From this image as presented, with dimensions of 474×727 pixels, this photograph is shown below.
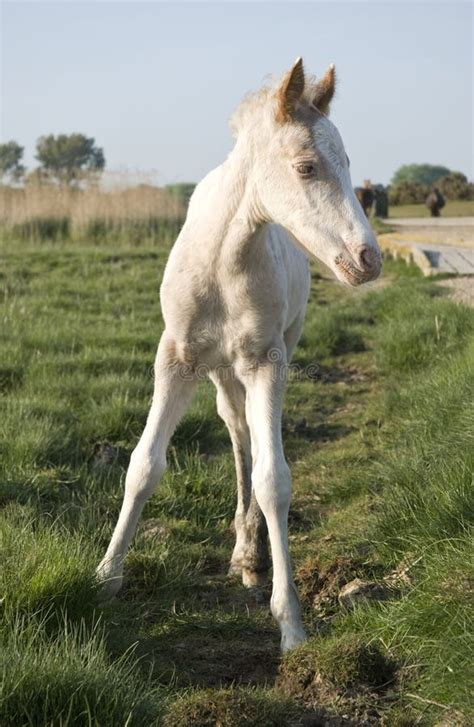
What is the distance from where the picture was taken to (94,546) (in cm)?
404

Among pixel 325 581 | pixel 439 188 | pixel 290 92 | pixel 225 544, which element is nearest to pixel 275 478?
pixel 325 581

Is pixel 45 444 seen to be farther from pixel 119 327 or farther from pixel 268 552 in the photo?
pixel 119 327

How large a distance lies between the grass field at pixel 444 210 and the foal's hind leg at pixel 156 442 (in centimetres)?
2508

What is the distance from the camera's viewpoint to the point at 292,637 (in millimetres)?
3471

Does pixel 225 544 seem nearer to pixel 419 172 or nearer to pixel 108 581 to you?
pixel 108 581

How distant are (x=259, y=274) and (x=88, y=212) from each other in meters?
14.8

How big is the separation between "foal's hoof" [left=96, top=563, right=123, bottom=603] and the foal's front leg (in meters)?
0.64

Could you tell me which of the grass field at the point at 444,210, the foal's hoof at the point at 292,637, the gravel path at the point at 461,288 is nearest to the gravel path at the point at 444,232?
the gravel path at the point at 461,288

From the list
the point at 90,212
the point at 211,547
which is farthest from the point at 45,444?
the point at 90,212

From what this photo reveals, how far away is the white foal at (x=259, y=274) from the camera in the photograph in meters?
3.43

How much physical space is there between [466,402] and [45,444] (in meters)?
2.35

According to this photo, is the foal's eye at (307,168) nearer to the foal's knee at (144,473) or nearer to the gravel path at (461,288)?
the foal's knee at (144,473)

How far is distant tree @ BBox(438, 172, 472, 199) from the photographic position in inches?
1390

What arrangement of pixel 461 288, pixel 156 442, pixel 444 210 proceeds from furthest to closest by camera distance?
pixel 444 210
pixel 461 288
pixel 156 442
